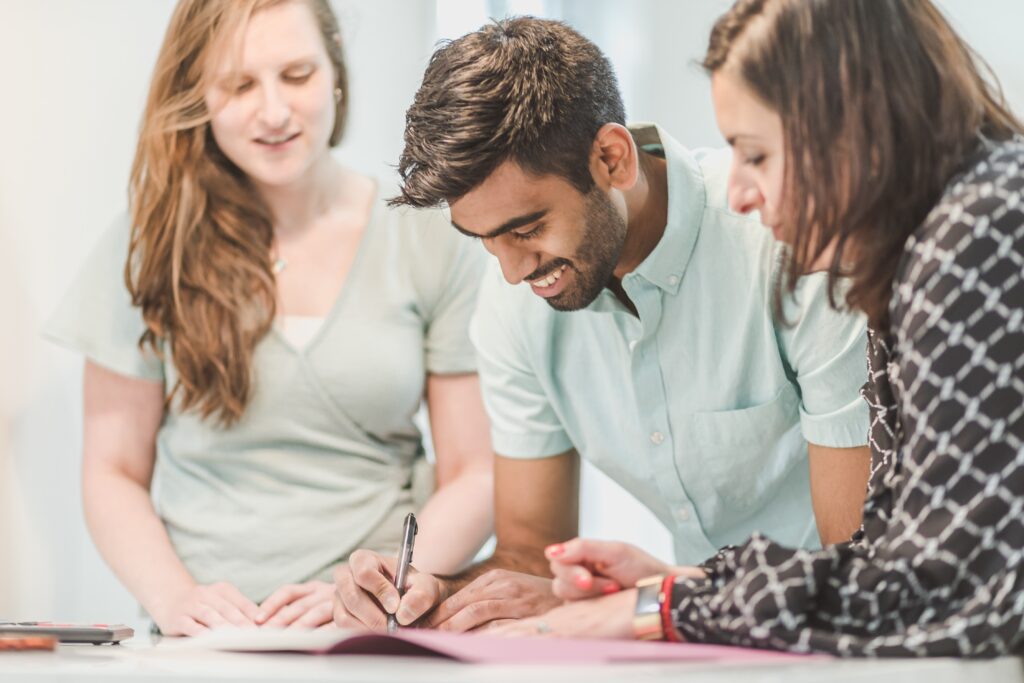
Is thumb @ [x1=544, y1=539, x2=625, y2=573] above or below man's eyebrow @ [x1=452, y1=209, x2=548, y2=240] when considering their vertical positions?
below

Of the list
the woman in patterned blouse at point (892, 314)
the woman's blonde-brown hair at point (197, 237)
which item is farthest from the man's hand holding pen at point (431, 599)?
the woman's blonde-brown hair at point (197, 237)

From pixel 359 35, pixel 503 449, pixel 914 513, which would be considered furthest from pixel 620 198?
pixel 359 35

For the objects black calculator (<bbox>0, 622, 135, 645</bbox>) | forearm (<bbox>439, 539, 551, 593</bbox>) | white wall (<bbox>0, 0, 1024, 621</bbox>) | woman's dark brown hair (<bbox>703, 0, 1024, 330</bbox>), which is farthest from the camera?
white wall (<bbox>0, 0, 1024, 621</bbox>)

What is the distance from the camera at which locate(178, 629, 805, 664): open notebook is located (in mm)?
855

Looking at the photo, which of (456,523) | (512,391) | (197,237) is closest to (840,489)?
(512,391)

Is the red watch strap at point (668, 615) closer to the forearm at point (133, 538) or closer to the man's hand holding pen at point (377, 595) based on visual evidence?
the man's hand holding pen at point (377, 595)

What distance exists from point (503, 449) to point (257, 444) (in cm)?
42

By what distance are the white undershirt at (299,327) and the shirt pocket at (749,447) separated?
24.8 inches

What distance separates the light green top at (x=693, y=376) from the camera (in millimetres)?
1453

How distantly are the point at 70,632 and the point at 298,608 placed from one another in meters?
0.52

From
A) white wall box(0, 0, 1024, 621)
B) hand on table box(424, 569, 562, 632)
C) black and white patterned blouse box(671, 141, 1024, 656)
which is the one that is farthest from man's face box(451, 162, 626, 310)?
white wall box(0, 0, 1024, 621)

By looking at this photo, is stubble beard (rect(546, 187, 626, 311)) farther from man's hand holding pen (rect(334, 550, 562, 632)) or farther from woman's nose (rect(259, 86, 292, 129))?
woman's nose (rect(259, 86, 292, 129))

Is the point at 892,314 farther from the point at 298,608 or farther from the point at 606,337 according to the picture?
the point at 298,608

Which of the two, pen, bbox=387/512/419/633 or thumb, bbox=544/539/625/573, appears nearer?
thumb, bbox=544/539/625/573
